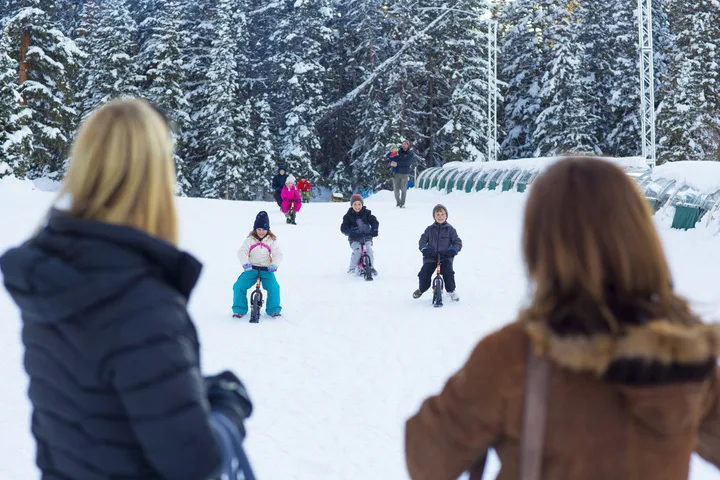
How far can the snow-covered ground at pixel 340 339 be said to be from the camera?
195 inches

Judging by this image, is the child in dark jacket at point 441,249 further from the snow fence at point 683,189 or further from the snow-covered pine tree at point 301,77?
the snow-covered pine tree at point 301,77

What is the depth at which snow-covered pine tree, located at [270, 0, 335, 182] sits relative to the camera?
4484 centimetres

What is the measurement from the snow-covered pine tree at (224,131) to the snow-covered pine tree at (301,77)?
8.95ft

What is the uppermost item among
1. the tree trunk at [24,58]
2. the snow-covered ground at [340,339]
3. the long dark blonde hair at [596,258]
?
the tree trunk at [24,58]

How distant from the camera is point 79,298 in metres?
1.74

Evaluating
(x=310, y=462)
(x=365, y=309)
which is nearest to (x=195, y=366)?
(x=310, y=462)

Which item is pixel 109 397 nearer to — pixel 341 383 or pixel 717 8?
pixel 341 383

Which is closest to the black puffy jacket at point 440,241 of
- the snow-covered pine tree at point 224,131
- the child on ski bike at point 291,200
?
the child on ski bike at point 291,200

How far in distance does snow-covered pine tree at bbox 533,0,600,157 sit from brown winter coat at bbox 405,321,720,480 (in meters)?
40.4

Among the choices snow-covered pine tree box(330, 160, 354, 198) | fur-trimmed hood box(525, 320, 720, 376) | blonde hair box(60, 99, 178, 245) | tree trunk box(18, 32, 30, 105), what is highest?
tree trunk box(18, 32, 30, 105)

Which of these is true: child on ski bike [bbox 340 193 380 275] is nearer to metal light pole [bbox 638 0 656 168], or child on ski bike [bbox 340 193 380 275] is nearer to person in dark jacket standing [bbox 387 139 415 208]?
metal light pole [bbox 638 0 656 168]

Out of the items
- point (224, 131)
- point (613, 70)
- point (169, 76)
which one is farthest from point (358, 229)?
point (613, 70)

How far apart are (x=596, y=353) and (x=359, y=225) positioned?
10892 mm

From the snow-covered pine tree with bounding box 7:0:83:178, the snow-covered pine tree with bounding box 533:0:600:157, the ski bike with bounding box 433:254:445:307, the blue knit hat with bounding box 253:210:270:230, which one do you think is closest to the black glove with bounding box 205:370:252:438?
the blue knit hat with bounding box 253:210:270:230
